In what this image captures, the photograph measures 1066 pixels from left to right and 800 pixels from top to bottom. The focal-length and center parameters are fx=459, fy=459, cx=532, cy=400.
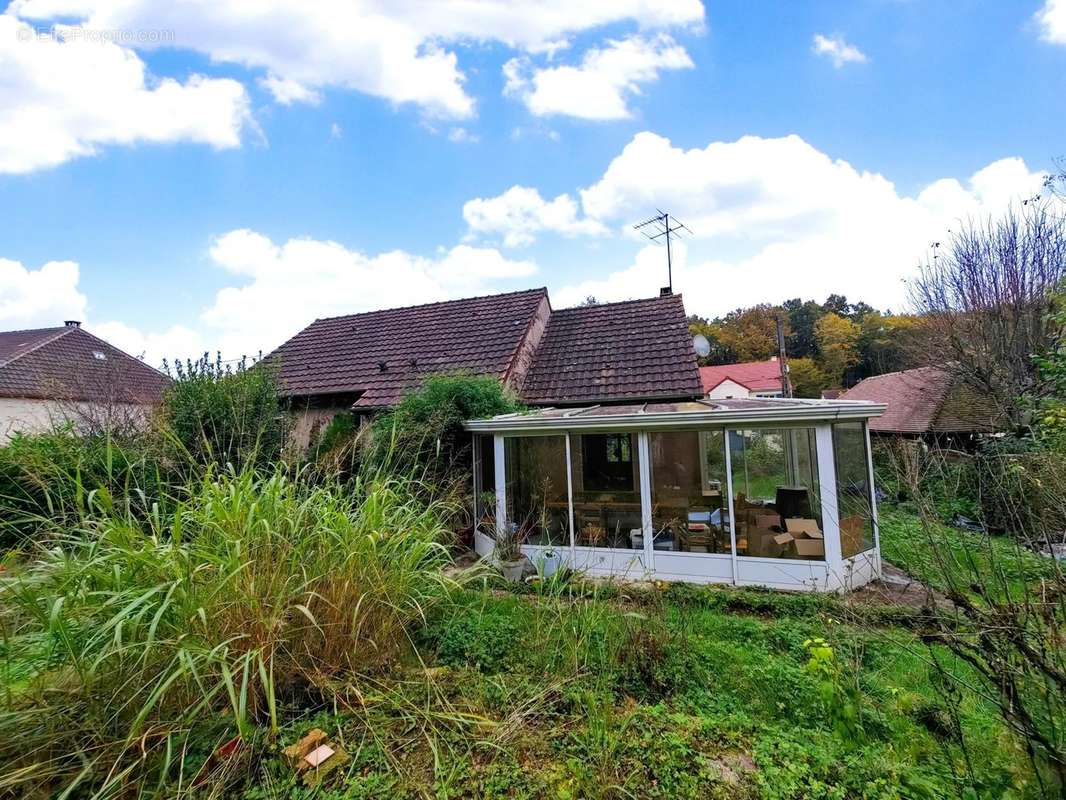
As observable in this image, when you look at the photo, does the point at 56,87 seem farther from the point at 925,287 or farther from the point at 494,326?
the point at 925,287

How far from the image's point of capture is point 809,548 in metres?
7.32

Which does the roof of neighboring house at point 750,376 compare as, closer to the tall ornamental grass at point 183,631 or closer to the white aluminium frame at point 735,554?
the white aluminium frame at point 735,554

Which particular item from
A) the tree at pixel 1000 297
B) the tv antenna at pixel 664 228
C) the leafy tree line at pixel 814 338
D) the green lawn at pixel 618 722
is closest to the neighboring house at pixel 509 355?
the tv antenna at pixel 664 228

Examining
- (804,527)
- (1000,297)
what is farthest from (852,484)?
(1000,297)

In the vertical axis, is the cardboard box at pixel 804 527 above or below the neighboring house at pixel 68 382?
below

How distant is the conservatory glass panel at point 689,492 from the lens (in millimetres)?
7941

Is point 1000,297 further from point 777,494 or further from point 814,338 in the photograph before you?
point 814,338

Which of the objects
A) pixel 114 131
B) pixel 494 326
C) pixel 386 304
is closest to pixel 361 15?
pixel 114 131

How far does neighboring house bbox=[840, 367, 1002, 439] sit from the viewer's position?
49.0ft

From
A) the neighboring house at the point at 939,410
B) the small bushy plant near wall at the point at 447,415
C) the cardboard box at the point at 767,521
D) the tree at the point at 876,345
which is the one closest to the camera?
the cardboard box at the point at 767,521

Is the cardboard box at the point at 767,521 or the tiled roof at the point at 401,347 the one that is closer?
the cardboard box at the point at 767,521

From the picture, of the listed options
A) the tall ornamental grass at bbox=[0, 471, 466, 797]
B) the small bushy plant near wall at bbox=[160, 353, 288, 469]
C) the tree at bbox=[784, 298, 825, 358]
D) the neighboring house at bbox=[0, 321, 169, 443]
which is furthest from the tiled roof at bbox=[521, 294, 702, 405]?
the tree at bbox=[784, 298, 825, 358]

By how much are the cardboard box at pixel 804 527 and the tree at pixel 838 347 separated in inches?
1871

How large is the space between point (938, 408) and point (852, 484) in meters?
14.3
